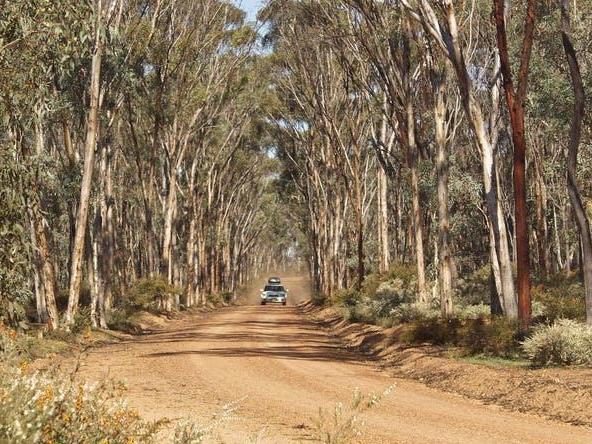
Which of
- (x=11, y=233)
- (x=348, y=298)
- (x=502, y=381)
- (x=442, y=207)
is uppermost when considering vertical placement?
(x=442, y=207)

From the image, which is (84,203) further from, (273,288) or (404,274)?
(273,288)

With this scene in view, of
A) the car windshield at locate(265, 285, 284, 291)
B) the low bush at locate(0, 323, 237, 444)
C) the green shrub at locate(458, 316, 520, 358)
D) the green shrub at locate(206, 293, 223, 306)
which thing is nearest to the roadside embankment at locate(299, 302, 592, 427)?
the green shrub at locate(458, 316, 520, 358)

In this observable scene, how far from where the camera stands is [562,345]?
45.6 feet

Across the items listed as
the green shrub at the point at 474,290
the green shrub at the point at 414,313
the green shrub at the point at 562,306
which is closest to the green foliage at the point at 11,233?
the green shrub at the point at 562,306

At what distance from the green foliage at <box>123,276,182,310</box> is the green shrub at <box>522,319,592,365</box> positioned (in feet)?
76.0

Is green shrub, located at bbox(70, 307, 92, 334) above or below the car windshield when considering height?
below

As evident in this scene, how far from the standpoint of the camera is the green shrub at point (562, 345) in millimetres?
13755

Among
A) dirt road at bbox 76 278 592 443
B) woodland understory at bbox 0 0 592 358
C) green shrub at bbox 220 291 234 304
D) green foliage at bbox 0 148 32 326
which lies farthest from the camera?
green shrub at bbox 220 291 234 304

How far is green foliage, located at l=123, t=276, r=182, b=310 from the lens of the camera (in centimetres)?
3484

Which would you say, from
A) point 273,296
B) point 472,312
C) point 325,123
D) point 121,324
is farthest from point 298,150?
point 472,312

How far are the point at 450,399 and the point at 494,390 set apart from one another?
32.0 inches

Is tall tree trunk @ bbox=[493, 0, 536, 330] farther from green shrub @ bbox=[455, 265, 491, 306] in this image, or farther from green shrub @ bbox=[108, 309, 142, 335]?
green shrub @ bbox=[108, 309, 142, 335]

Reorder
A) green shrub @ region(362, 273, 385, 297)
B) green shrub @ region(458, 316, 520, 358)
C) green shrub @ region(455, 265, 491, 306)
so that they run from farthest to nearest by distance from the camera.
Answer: green shrub @ region(362, 273, 385, 297) → green shrub @ region(455, 265, 491, 306) → green shrub @ region(458, 316, 520, 358)

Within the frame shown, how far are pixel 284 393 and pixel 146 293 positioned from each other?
77.0ft
